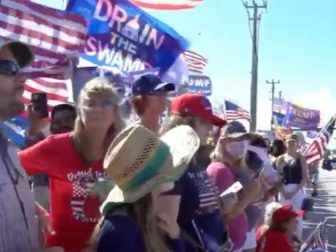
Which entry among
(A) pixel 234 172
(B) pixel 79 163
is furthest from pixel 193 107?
(A) pixel 234 172

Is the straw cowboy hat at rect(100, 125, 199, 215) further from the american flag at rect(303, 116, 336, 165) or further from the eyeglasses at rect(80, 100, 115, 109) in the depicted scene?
the american flag at rect(303, 116, 336, 165)

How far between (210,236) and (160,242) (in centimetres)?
128

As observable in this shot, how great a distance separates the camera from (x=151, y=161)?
2430mm

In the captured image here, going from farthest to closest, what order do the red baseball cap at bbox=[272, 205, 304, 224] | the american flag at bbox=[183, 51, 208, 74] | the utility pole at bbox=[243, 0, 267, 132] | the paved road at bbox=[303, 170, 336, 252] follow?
the utility pole at bbox=[243, 0, 267, 132] → the american flag at bbox=[183, 51, 208, 74] → the paved road at bbox=[303, 170, 336, 252] → the red baseball cap at bbox=[272, 205, 304, 224]

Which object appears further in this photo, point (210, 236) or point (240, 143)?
point (240, 143)

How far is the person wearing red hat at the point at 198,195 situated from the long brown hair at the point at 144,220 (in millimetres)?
835

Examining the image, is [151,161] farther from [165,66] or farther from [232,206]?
[165,66]

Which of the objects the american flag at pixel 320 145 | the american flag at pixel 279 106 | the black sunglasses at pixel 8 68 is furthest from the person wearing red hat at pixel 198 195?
the american flag at pixel 279 106

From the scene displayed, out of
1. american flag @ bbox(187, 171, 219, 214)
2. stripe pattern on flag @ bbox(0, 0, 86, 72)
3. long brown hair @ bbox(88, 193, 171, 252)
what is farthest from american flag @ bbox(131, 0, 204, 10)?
long brown hair @ bbox(88, 193, 171, 252)

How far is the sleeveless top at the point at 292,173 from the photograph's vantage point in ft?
31.1

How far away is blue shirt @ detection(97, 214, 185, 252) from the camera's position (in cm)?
231

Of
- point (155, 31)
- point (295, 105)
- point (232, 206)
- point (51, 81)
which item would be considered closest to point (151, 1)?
point (155, 31)

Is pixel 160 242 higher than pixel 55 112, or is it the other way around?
pixel 55 112

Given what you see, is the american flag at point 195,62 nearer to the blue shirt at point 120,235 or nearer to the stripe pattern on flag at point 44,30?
the stripe pattern on flag at point 44,30
